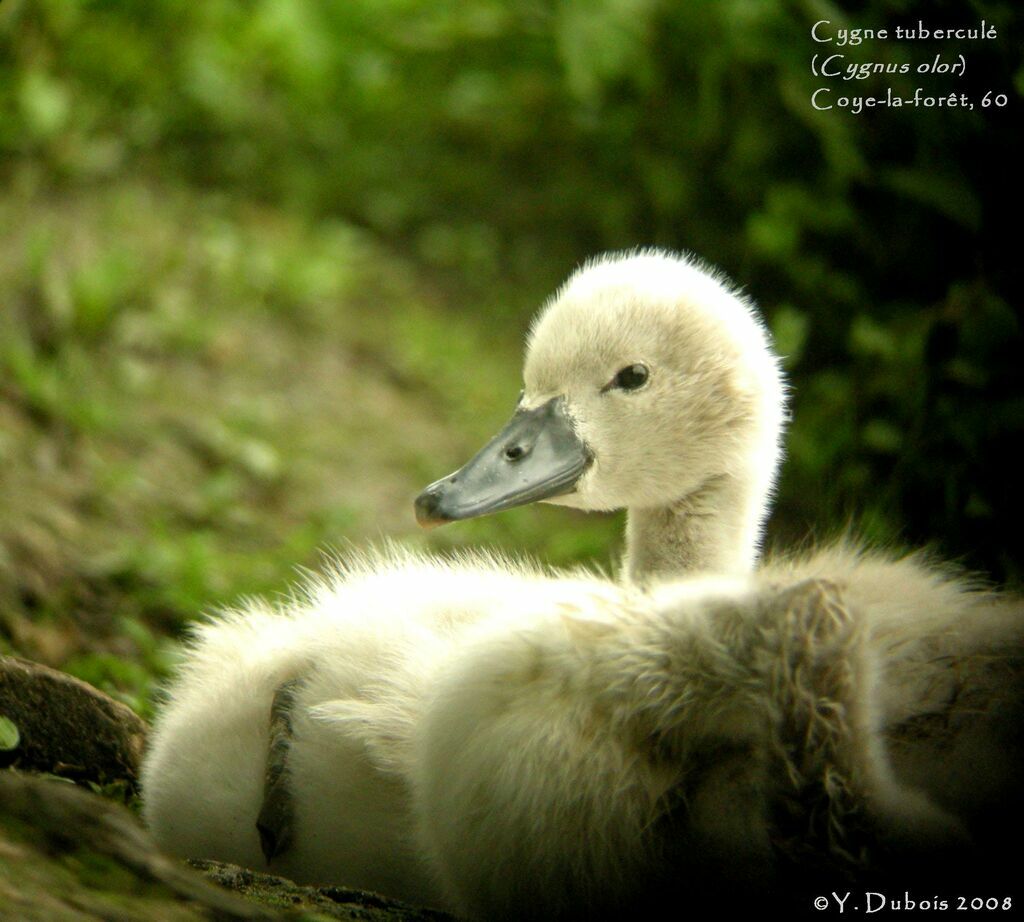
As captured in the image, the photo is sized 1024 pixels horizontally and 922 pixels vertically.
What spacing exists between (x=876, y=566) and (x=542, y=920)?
819mm

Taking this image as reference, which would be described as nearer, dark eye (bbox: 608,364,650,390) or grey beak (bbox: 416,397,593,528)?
grey beak (bbox: 416,397,593,528)

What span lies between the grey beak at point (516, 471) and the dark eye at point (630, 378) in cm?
12

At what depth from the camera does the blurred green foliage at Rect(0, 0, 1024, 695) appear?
3641 millimetres

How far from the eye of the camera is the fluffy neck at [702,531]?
8.82ft

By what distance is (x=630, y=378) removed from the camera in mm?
2672

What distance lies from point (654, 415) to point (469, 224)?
146 inches

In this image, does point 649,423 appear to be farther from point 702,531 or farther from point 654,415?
point 702,531

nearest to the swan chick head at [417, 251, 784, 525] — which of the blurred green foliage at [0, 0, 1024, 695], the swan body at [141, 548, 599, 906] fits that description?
the swan body at [141, 548, 599, 906]

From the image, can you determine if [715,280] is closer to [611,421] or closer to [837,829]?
[611,421]

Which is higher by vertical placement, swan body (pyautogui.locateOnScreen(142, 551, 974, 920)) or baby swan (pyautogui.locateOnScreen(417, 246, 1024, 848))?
baby swan (pyautogui.locateOnScreen(417, 246, 1024, 848))

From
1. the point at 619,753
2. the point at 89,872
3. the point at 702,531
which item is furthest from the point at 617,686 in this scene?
the point at 702,531

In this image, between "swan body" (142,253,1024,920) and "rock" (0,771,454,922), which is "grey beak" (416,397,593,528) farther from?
"rock" (0,771,454,922)

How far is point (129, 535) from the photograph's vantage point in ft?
12.8

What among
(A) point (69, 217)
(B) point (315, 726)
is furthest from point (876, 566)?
(A) point (69, 217)
